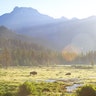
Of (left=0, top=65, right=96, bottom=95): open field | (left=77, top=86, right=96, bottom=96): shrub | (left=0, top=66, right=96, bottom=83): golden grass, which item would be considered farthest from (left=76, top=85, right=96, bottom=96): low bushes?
(left=0, top=66, right=96, bottom=83): golden grass

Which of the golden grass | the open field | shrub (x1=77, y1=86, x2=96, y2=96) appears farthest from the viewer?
A: the golden grass

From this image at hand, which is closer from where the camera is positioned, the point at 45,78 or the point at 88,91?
the point at 88,91

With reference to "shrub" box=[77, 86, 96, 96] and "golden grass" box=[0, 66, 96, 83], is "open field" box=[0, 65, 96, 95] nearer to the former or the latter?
"golden grass" box=[0, 66, 96, 83]

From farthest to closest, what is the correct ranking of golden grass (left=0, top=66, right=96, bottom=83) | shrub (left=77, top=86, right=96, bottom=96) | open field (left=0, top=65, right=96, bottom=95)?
golden grass (left=0, top=66, right=96, bottom=83)
open field (left=0, top=65, right=96, bottom=95)
shrub (left=77, top=86, right=96, bottom=96)

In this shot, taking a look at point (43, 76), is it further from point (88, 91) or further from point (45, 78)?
point (88, 91)

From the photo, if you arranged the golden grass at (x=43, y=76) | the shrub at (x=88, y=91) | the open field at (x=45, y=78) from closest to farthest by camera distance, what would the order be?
the shrub at (x=88, y=91) < the open field at (x=45, y=78) < the golden grass at (x=43, y=76)

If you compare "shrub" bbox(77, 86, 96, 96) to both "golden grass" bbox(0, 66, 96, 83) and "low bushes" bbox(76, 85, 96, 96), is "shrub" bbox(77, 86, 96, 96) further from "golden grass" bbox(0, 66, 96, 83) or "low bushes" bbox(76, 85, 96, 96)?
"golden grass" bbox(0, 66, 96, 83)

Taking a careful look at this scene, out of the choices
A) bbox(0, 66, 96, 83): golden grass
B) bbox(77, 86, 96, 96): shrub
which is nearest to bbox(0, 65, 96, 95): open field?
bbox(0, 66, 96, 83): golden grass

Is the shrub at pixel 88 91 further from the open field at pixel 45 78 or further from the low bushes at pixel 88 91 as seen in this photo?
the open field at pixel 45 78

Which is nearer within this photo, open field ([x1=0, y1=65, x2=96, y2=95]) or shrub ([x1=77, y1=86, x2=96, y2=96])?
shrub ([x1=77, y1=86, x2=96, y2=96])

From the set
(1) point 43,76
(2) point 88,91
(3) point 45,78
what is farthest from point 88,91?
(1) point 43,76

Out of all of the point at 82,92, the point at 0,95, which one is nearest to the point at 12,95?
the point at 0,95

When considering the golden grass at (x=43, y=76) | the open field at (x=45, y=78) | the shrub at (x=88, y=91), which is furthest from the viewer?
the golden grass at (x=43, y=76)

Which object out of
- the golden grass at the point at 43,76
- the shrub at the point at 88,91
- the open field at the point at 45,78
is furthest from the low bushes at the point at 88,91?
the golden grass at the point at 43,76
